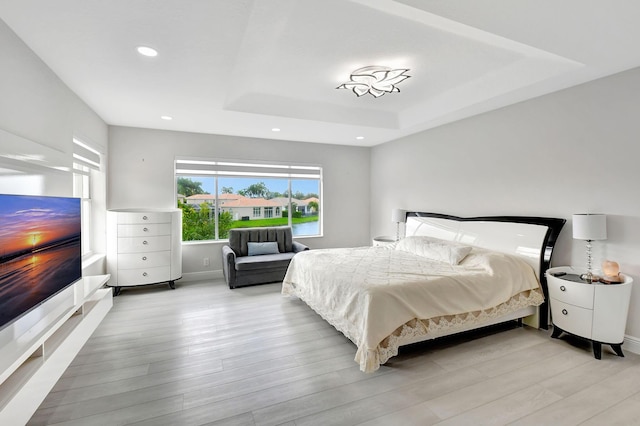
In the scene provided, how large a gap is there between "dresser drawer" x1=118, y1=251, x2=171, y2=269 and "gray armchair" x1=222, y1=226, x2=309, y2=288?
2.70 ft

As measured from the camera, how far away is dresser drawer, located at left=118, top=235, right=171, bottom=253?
4.11 meters

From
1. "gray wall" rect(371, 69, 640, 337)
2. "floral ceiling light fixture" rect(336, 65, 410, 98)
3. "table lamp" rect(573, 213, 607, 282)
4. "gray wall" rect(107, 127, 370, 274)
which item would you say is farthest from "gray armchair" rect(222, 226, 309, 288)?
"table lamp" rect(573, 213, 607, 282)

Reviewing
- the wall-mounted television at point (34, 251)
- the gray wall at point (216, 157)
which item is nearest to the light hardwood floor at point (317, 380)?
the wall-mounted television at point (34, 251)

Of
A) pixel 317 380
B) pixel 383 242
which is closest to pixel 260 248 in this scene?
pixel 383 242

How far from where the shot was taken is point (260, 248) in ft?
16.2

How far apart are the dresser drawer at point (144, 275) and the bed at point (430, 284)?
1851 millimetres

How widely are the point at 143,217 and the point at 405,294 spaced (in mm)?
3624

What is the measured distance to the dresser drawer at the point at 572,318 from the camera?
257cm

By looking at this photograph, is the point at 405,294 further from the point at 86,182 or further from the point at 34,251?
the point at 86,182

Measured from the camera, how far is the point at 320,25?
226cm

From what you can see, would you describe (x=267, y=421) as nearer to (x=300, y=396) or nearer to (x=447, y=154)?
(x=300, y=396)

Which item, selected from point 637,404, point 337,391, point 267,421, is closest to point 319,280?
point 337,391

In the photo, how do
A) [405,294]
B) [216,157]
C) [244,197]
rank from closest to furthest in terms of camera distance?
1. [405,294]
2. [216,157]
3. [244,197]

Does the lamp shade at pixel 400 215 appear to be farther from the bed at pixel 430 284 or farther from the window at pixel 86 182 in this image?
the window at pixel 86 182
